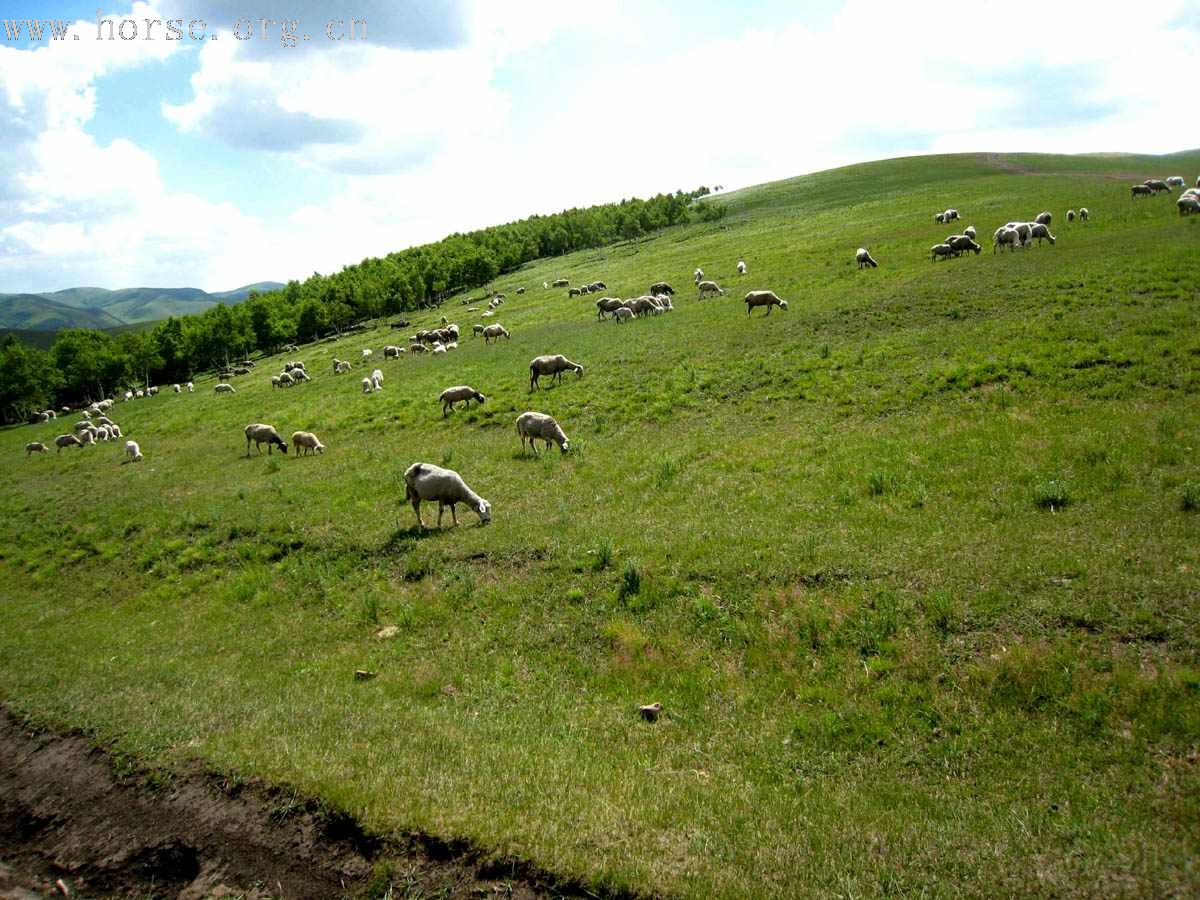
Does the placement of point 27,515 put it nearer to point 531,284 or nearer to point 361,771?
point 361,771

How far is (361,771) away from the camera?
929 centimetres

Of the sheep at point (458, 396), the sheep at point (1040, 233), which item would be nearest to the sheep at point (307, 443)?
the sheep at point (458, 396)

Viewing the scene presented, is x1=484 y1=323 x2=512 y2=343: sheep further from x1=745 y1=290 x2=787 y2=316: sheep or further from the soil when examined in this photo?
the soil

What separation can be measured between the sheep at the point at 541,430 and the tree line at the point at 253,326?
3819 inches

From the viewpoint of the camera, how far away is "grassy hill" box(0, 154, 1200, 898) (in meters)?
7.83

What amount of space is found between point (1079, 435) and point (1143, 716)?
33.2 ft

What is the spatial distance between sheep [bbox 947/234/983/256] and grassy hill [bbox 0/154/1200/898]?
9.61 meters

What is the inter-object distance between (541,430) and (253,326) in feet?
374

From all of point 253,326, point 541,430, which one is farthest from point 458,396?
point 253,326

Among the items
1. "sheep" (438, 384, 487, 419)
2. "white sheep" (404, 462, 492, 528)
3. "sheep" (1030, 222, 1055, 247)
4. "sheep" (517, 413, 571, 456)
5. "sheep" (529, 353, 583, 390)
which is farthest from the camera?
"sheep" (1030, 222, 1055, 247)

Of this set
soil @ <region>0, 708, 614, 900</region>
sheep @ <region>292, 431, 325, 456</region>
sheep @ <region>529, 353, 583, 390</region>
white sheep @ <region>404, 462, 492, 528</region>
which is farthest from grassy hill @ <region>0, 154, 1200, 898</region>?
sheep @ <region>529, 353, 583, 390</region>

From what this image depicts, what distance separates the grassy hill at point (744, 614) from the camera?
7.83m

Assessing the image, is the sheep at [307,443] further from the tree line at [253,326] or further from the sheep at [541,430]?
the tree line at [253,326]

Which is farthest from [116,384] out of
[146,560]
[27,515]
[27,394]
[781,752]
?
[781,752]
